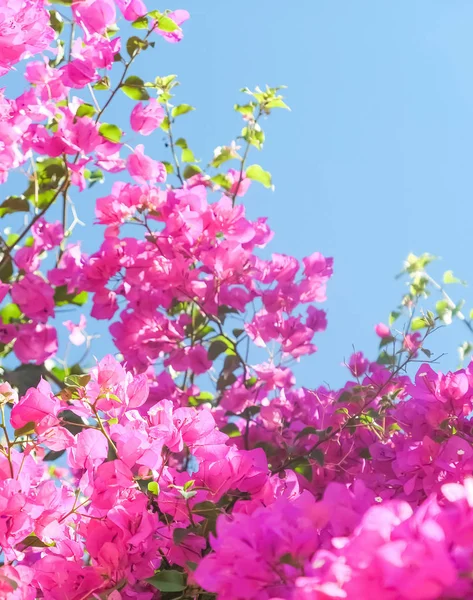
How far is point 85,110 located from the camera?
1.53 metres

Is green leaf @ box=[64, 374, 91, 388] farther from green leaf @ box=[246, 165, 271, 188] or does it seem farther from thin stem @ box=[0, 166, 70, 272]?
green leaf @ box=[246, 165, 271, 188]

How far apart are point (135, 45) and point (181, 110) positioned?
0.82ft

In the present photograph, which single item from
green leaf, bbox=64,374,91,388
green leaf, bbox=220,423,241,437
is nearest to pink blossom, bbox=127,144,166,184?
green leaf, bbox=220,423,241,437

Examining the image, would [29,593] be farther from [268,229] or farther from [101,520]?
[268,229]

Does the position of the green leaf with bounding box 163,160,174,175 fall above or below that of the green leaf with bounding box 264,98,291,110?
below

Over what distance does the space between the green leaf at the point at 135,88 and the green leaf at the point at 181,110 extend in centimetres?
19

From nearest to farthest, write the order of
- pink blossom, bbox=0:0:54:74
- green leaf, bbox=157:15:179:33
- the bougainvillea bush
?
the bougainvillea bush < pink blossom, bbox=0:0:54:74 < green leaf, bbox=157:15:179:33

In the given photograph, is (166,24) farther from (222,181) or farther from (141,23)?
(222,181)

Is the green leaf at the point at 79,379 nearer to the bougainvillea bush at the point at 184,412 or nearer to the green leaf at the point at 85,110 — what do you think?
the bougainvillea bush at the point at 184,412

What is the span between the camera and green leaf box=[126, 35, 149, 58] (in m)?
1.49

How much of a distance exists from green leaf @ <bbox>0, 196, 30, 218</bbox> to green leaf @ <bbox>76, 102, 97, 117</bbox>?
0.78 ft

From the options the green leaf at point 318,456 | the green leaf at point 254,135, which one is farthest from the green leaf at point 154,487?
the green leaf at point 254,135

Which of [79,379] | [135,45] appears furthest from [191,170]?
[79,379]

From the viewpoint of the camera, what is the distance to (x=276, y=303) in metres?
1.58
